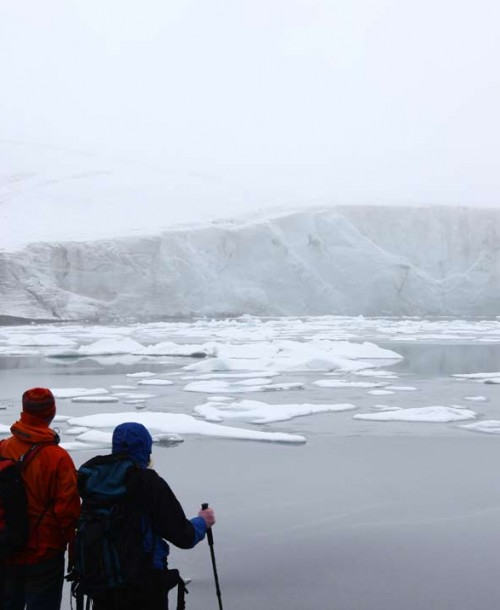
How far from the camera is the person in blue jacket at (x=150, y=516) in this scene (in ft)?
7.14

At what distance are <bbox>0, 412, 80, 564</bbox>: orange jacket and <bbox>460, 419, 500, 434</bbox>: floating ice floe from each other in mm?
5681

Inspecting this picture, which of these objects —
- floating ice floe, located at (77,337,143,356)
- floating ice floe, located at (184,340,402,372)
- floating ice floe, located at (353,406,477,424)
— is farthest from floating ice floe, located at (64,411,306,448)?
floating ice floe, located at (77,337,143,356)

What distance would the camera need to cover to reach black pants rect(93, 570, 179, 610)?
2.18 meters

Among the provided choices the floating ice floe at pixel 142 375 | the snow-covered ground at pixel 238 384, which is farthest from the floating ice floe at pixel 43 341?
the floating ice floe at pixel 142 375

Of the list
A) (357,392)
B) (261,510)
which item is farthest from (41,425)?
(357,392)

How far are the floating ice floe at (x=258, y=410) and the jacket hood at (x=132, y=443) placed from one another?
A: 577cm

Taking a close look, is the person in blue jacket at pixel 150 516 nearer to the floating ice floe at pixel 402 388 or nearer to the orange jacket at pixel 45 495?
the orange jacket at pixel 45 495

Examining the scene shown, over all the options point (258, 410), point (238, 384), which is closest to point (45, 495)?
point (258, 410)

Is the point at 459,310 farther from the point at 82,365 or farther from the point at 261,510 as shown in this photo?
the point at 261,510

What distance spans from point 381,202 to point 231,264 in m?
10.9

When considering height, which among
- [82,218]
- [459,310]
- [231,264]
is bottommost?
[459,310]

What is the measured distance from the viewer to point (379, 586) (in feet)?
11.5

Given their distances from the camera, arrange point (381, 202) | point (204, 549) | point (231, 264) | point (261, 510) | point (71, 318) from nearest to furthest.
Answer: point (204, 549) → point (261, 510) → point (71, 318) → point (231, 264) → point (381, 202)

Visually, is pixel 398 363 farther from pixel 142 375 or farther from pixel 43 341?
pixel 43 341
